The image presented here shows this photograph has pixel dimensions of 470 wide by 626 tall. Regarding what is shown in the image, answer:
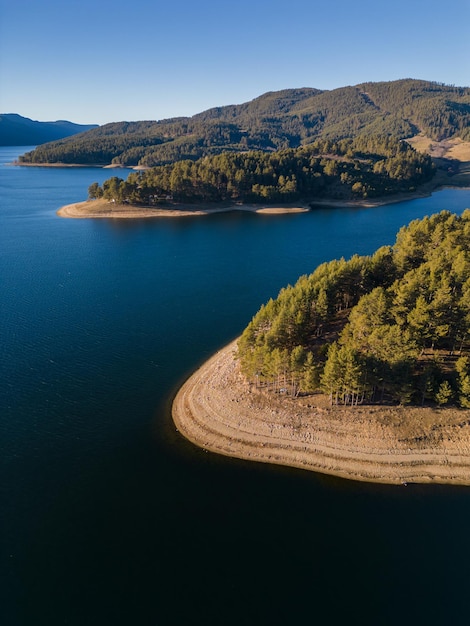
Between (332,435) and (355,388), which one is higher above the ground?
(355,388)

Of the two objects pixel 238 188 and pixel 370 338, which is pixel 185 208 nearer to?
pixel 238 188

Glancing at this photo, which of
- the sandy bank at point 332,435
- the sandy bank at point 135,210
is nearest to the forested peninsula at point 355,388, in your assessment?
the sandy bank at point 332,435

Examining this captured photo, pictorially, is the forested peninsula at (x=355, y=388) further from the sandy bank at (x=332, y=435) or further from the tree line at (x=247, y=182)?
the tree line at (x=247, y=182)

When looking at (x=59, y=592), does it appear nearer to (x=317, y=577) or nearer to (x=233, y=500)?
(x=233, y=500)

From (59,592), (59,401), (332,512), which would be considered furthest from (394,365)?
(59,401)

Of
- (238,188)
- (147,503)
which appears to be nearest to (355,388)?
(147,503)
